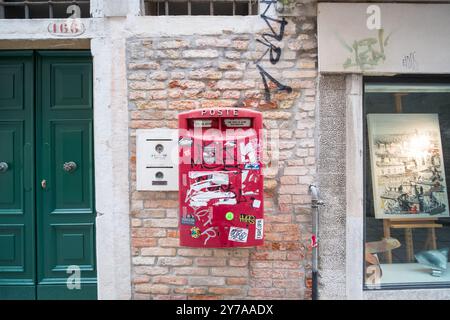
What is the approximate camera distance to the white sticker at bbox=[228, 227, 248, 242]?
3.05 m

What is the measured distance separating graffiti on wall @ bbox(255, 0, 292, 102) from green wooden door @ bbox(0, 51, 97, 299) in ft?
5.62

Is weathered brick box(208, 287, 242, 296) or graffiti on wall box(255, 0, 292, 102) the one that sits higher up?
graffiti on wall box(255, 0, 292, 102)

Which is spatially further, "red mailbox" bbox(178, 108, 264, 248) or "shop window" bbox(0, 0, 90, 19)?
"shop window" bbox(0, 0, 90, 19)

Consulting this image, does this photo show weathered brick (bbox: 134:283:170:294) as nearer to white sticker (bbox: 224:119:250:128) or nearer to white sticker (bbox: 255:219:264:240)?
white sticker (bbox: 255:219:264:240)

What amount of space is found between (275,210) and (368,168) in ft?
3.50

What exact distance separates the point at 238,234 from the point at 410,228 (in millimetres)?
2008

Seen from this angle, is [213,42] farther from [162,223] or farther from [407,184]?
[407,184]

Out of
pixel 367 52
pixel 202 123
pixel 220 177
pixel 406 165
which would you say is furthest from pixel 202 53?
pixel 406 165

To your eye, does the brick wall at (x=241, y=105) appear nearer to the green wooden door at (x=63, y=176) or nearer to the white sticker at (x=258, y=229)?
the white sticker at (x=258, y=229)

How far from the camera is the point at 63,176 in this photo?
3785 mm

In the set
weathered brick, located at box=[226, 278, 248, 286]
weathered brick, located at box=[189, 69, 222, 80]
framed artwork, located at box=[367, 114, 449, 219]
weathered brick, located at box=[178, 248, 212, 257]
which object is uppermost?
weathered brick, located at box=[189, 69, 222, 80]

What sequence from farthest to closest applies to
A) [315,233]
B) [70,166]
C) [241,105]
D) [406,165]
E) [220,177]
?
1. [406,165]
2. [70,166]
3. [241,105]
4. [315,233]
5. [220,177]

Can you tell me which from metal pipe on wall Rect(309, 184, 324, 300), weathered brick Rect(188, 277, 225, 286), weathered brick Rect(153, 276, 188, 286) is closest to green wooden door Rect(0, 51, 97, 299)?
weathered brick Rect(153, 276, 188, 286)

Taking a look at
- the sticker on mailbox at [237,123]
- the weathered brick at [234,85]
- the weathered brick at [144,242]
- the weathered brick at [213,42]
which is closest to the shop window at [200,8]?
the weathered brick at [213,42]
